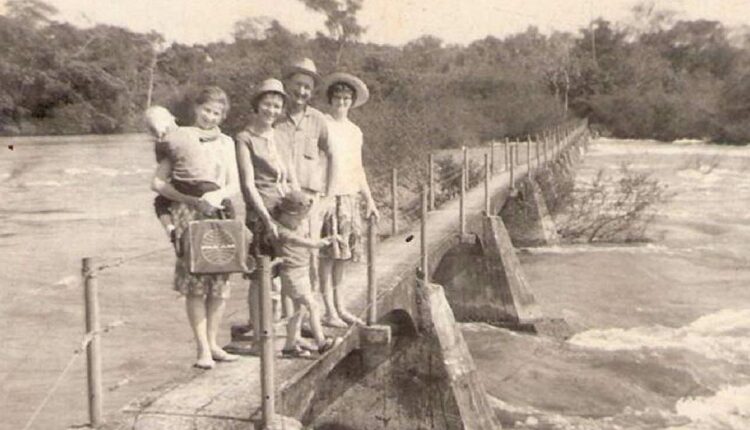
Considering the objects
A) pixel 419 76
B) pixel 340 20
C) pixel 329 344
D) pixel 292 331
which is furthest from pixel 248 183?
pixel 419 76

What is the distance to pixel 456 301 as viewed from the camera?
12.6 meters

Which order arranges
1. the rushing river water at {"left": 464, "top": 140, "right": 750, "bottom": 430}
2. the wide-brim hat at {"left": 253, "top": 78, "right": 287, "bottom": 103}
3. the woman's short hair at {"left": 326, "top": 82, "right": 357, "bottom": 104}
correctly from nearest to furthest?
the wide-brim hat at {"left": 253, "top": 78, "right": 287, "bottom": 103} → the woman's short hair at {"left": 326, "top": 82, "right": 357, "bottom": 104} → the rushing river water at {"left": 464, "top": 140, "right": 750, "bottom": 430}

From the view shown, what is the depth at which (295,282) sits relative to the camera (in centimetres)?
516

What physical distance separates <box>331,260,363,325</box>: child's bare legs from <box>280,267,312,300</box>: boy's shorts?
88 centimetres

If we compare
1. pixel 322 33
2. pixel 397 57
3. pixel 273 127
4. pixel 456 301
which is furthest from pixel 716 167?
pixel 273 127

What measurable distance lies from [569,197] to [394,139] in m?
4.08

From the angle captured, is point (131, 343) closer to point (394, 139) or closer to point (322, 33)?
point (394, 139)

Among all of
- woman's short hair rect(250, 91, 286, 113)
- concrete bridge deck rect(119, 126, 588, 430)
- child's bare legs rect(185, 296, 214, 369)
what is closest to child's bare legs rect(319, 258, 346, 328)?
concrete bridge deck rect(119, 126, 588, 430)

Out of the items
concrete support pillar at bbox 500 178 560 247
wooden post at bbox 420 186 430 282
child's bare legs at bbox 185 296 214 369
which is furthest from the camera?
concrete support pillar at bbox 500 178 560 247

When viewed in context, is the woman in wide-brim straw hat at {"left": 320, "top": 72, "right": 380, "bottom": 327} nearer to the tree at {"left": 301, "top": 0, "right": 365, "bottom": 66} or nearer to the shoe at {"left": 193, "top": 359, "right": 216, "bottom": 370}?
the shoe at {"left": 193, "top": 359, "right": 216, "bottom": 370}

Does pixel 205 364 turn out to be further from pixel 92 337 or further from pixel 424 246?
pixel 424 246

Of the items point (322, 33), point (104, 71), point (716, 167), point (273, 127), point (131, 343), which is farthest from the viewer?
point (716, 167)

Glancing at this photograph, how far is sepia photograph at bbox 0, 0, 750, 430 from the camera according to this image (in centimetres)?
484

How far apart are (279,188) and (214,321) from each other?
81 cm
